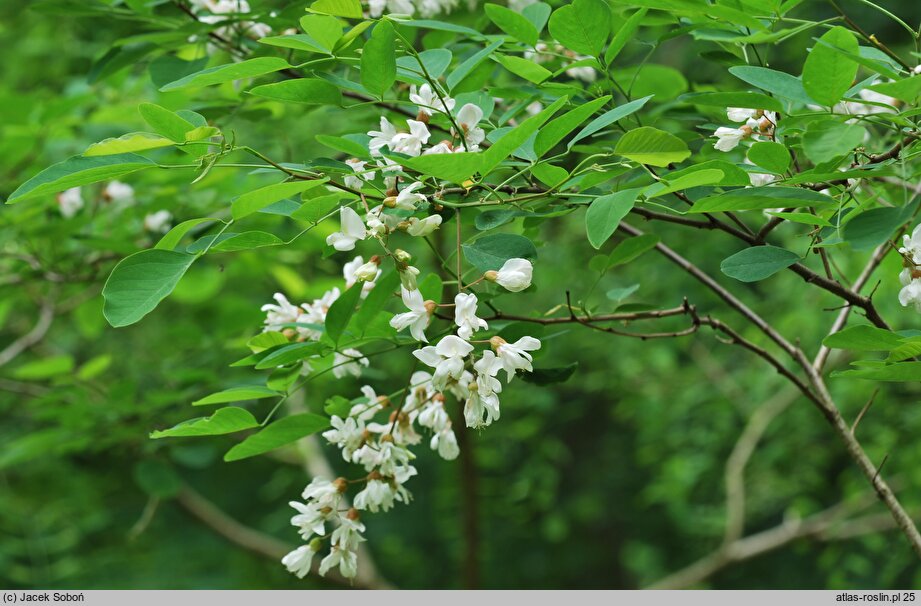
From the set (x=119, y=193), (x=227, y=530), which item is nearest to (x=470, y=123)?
(x=119, y=193)

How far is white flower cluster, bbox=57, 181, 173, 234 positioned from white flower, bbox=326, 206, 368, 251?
107cm

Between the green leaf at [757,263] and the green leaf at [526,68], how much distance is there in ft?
0.84

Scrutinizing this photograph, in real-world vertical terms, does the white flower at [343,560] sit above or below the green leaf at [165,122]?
below

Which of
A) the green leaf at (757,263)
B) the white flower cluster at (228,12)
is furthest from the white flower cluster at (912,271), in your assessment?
the white flower cluster at (228,12)

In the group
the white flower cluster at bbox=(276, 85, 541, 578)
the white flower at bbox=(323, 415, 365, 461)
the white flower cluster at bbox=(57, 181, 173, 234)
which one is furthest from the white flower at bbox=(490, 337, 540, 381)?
the white flower cluster at bbox=(57, 181, 173, 234)

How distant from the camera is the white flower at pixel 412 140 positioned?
0.78 m

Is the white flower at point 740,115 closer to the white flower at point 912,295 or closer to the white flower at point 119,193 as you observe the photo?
the white flower at point 912,295

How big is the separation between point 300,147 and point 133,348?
3.49 ft

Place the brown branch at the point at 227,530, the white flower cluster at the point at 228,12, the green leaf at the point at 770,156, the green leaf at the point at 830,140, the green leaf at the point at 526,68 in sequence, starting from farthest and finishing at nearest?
1. the brown branch at the point at 227,530
2. the white flower cluster at the point at 228,12
3. the green leaf at the point at 526,68
4. the green leaf at the point at 770,156
5. the green leaf at the point at 830,140

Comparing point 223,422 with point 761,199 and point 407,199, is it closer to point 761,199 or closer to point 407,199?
point 407,199

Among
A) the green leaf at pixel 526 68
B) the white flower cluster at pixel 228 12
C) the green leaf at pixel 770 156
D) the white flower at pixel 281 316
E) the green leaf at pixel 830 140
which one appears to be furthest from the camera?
the white flower cluster at pixel 228 12

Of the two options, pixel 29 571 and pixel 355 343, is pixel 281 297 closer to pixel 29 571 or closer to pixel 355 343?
pixel 355 343

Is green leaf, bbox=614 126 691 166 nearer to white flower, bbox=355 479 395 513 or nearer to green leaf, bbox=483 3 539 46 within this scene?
green leaf, bbox=483 3 539 46

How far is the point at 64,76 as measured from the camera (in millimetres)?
3033
